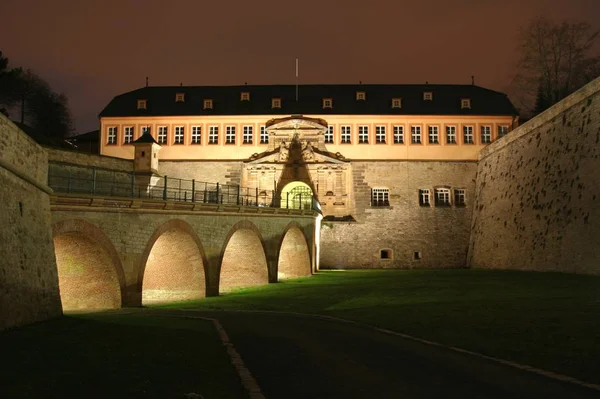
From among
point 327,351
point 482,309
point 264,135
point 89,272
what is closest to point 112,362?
point 327,351

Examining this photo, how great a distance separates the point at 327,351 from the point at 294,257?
32327 millimetres

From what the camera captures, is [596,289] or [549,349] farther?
[596,289]

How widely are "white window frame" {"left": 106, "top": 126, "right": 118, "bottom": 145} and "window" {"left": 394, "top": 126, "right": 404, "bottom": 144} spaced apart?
26817 millimetres

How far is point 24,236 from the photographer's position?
1727 centimetres

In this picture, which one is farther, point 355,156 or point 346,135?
point 346,135

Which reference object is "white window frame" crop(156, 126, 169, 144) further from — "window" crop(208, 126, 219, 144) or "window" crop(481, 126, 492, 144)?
"window" crop(481, 126, 492, 144)

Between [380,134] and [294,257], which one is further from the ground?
[380,134]

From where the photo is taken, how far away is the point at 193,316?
21312 mm

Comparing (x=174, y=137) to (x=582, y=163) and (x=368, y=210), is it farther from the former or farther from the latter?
(x=582, y=163)

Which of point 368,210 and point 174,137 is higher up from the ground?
point 174,137

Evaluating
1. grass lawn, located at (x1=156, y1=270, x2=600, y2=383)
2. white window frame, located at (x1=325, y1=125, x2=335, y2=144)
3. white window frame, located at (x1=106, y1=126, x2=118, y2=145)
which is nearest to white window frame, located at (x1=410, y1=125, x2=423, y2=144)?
white window frame, located at (x1=325, y1=125, x2=335, y2=144)

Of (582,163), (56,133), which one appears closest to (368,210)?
(582,163)

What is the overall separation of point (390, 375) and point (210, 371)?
3199 millimetres

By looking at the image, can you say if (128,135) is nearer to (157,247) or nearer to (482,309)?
(157,247)
